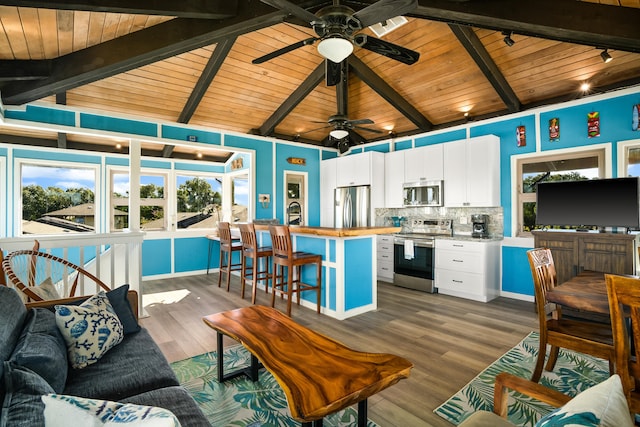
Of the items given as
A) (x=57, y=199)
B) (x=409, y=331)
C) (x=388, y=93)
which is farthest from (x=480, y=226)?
(x=57, y=199)

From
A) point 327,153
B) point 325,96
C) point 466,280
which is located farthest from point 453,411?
point 327,153

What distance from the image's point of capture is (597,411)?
2.23ft

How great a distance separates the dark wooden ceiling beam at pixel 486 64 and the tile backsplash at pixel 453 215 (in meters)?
1.61

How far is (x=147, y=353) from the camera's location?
1.87m

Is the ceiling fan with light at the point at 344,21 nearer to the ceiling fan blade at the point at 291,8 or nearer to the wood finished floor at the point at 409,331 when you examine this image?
the ceiling fan blade at the point at 291,8

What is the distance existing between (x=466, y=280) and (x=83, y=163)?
22.7 ft

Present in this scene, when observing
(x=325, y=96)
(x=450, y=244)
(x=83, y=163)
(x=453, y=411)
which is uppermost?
(x=325, y=96)

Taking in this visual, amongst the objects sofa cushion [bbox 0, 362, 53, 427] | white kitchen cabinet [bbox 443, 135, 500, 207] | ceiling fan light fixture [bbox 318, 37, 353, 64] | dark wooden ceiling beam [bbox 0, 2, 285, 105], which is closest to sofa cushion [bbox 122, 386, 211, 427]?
sofa cushion [bbox 0, 362, 53, 427]

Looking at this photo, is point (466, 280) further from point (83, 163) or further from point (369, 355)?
point (83, 163)

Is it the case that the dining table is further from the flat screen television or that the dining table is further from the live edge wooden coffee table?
the flat screen television

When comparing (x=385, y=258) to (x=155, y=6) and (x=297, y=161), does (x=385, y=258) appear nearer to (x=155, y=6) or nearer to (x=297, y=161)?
(x=297, y=161)

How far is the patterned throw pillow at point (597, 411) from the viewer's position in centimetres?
66

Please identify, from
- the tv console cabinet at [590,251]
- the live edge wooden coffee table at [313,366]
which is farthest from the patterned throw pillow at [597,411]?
the tv console cabinet at [590,251]

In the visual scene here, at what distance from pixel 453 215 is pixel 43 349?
5.45 metres
